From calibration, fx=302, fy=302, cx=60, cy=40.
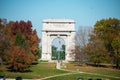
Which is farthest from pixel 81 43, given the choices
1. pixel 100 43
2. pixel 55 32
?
pixel 55 32

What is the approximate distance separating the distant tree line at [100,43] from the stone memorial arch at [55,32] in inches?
580

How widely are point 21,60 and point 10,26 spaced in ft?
49.1

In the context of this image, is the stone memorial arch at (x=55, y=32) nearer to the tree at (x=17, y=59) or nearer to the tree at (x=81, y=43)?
the tree at (x=81, y=43)

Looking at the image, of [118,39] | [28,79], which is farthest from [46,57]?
[28,79]

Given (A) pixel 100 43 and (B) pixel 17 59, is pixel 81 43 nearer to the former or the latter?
(A) pixel 100 43

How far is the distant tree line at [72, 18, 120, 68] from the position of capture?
50406 millimetres

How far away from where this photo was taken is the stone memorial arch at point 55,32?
70500 mm

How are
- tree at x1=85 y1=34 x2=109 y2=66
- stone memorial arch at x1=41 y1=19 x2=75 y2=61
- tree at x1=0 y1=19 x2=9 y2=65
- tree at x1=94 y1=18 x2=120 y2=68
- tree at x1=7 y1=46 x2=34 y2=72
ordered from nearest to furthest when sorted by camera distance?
tree at x1=0 y1=19 x2=9 y2=65 < tree at x1=7 y1=46 x2=34 y2=72 < tree at x1=85 y1=34 x2=109 y2=66 < tree at x1=94 y1=18 x2=120 y2=68 < stone memorial arch at x1=41 y1=19 x2=75 y2=61

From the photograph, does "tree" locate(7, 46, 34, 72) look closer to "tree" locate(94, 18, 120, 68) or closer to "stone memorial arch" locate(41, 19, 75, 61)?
"tree" locate(94, 18, 120, 68)

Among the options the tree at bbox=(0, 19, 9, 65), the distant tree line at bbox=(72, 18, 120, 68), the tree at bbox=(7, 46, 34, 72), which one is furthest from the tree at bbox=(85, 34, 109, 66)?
the tree at bbox=(0, 19, 9, 65)

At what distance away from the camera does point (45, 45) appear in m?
72.2

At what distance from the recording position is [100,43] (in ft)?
168

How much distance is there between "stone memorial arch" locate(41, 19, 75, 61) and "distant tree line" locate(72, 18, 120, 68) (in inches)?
580

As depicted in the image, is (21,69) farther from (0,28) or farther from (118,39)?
(118,39)
